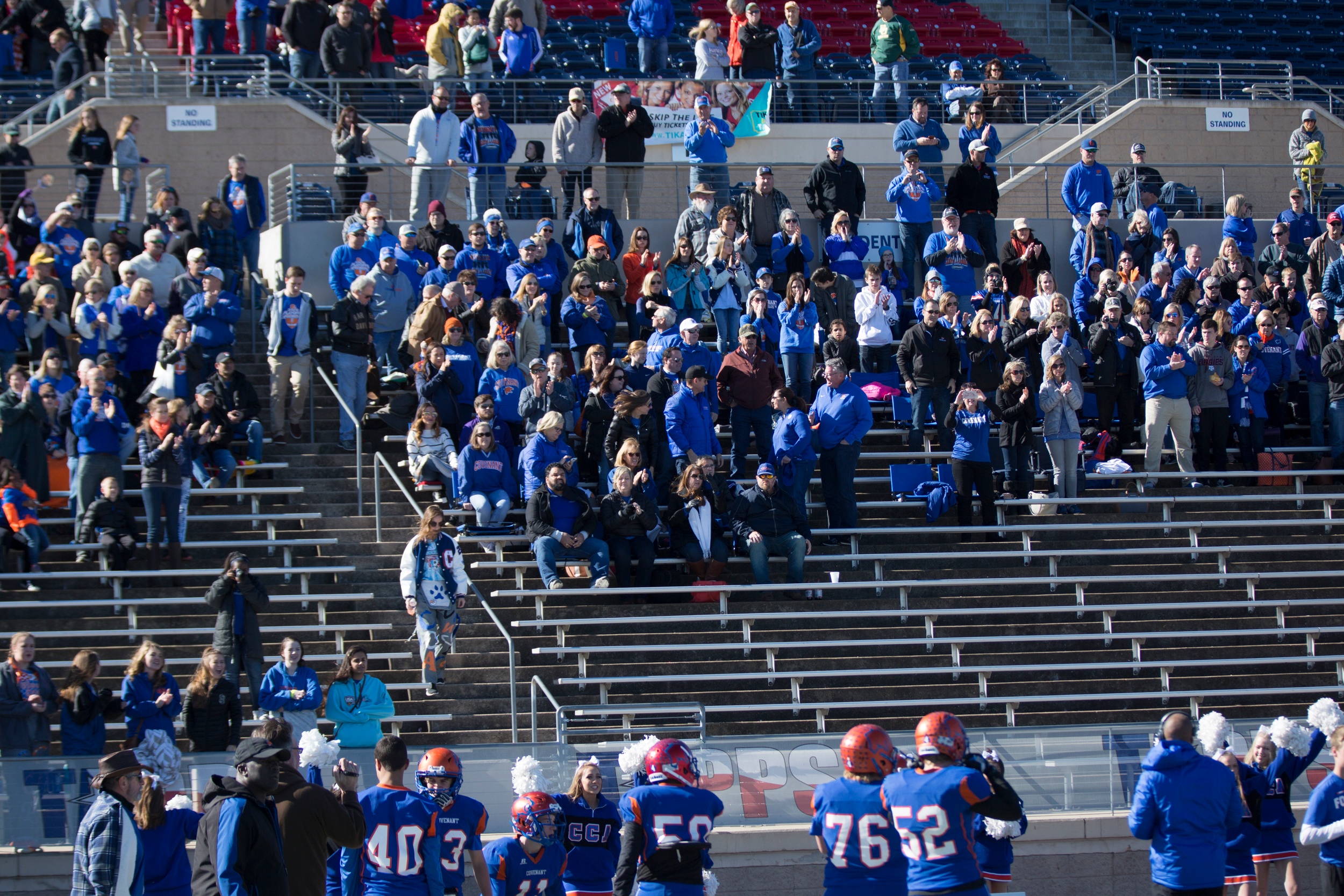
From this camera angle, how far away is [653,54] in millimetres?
21578

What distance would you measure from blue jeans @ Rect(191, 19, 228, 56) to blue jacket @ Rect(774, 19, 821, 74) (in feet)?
23.5

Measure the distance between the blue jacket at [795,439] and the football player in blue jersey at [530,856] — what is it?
6360 millimetres

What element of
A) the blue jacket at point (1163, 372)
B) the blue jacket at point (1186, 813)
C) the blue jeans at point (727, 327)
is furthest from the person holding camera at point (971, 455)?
the blue jacket at point (1186, 813)

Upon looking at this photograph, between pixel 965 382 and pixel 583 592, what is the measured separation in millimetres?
4599

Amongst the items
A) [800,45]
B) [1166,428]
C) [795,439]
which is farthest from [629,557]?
[800,45]

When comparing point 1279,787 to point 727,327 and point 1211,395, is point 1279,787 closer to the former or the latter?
point 1211,395

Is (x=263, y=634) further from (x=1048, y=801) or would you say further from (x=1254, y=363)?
(x=1254, y=363)

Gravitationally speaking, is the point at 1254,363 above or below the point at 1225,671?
above

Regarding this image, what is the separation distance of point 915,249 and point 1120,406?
→ 3.15 m

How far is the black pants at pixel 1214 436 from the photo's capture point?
1614 cm

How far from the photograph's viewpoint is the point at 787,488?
14.3 meters

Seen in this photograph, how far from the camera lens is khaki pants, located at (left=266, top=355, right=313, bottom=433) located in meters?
15.2

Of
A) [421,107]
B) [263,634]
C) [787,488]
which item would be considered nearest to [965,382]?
[787,488]

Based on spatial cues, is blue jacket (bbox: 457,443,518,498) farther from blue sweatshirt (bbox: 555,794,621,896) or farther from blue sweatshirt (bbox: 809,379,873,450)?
blue sweatshirt (bbox: 555,794,621,896)
